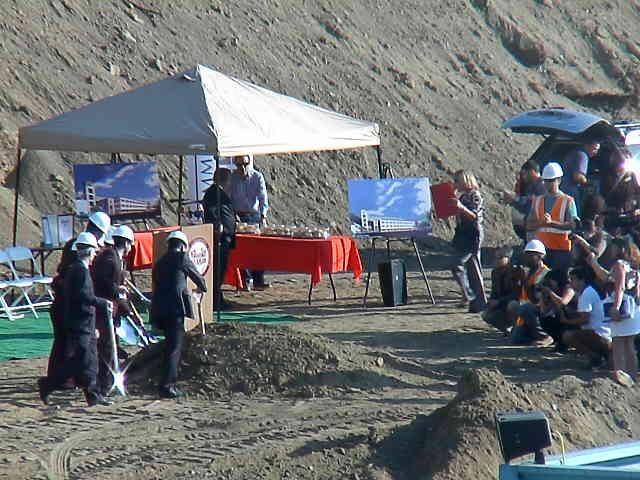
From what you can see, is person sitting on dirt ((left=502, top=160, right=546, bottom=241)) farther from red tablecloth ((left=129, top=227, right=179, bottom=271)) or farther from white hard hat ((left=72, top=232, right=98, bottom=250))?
white hard hat ((left=72, top=232, right=98, bottom=250))

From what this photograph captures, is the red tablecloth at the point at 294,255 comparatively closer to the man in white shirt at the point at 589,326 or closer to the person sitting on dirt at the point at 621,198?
the person sitting on dirt at the point at 621,198

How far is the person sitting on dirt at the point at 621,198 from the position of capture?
1858 centimetres

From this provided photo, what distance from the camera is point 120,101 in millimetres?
18344

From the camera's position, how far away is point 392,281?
19.1 meters

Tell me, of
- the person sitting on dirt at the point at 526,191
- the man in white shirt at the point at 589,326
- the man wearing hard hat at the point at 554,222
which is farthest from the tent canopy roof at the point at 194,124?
the man in white shirt at the point at 589,326

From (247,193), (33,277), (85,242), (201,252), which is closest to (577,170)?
(247,193)

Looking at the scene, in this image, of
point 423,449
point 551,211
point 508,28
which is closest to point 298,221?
point 551,211

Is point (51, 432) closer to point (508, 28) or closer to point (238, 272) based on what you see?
point (238, 272)

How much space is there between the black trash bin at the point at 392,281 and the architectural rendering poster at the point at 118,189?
134 inches

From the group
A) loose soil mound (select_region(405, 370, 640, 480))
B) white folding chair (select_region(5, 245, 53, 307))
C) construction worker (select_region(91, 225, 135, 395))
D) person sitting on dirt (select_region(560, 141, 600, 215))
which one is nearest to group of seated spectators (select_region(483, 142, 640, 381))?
person sitting on dirt (select_region(560, 141, 600, 215))

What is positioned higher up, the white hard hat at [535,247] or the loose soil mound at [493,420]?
the white hard hat at [535,247]

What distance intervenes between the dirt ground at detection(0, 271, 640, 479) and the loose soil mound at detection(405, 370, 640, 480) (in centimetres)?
1

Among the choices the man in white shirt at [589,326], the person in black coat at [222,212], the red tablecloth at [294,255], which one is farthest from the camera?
the red tablecloth at [294,255]

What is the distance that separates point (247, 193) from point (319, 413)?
7.12m
